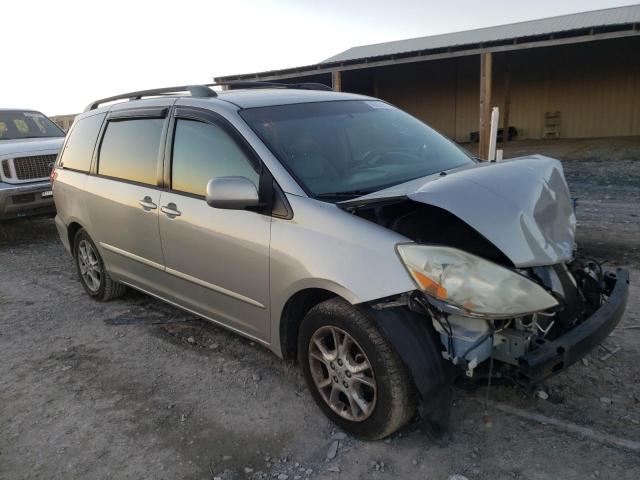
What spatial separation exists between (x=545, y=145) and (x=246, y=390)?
58.5 feet

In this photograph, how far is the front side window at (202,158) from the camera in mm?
3193

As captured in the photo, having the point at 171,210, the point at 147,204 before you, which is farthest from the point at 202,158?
the point at 147,204

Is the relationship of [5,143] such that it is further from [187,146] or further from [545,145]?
[545,145]

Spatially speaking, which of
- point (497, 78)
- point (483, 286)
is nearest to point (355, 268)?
point (483, 286)

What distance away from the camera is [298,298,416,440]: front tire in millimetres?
2465

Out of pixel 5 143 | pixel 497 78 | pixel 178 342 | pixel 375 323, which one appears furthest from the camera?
pixel 497 78

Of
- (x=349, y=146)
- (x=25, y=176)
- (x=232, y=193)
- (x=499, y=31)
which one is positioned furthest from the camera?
(x=499, y=31)

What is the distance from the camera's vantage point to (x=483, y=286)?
233 cm

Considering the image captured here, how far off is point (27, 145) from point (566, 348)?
7.88 meters

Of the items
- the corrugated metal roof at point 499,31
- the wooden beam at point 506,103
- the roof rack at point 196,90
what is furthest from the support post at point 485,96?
the roof rack at point 196,90

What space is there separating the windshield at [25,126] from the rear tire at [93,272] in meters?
4.60

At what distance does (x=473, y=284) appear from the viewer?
234cm

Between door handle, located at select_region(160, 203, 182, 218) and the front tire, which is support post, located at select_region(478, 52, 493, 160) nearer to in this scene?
door handle, located at select_region(160, 203, 182, 218)

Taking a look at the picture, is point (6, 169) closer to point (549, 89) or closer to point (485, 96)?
point (485, 96)
